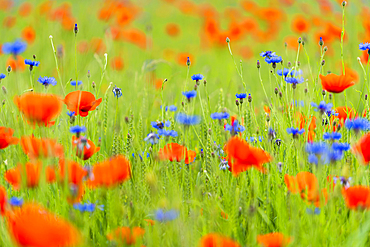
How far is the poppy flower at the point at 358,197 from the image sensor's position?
74 cm

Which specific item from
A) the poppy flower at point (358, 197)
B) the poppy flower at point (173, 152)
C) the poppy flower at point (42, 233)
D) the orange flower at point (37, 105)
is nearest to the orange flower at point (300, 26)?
the poppy flower at point (173, 152)

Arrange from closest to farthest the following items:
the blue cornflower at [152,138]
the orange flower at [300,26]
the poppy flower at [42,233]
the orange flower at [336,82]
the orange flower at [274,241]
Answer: the poppy flower at [42,233], the orange flower at [274,241], the blue cornflower at [152,138], the orange flower at [336,82], the orange flower at [300,26]

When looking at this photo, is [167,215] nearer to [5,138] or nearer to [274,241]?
[274,241]

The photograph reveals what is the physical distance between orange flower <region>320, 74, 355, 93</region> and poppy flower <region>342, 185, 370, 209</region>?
388 mm

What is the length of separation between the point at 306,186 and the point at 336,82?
0.38 m

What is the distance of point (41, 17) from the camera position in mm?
2264

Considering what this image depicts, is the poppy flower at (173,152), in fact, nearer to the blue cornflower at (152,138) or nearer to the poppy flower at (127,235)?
the blue cornflower at (152,138)

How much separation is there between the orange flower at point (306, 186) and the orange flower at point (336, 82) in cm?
33

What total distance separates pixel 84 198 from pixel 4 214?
0.21 m

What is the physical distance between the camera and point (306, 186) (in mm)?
821

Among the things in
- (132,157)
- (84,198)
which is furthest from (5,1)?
(84,198)

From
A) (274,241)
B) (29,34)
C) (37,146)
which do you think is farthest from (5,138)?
(29,34)

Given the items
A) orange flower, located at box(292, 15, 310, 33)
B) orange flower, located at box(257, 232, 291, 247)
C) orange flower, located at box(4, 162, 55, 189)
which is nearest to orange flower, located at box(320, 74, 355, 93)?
orange flower, located at box(257, 232, 291, 247)

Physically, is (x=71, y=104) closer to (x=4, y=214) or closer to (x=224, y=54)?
(x=4, y=214)
